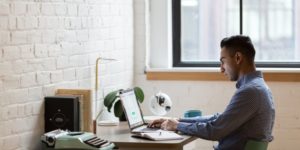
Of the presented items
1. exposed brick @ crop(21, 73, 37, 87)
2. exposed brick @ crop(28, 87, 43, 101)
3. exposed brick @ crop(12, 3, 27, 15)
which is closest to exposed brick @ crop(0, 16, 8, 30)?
exposed brick @ crop(12, 3, 27, 15)

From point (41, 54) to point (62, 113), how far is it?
375 mm

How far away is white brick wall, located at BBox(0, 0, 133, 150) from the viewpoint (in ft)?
12.3

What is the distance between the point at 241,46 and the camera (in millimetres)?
4188

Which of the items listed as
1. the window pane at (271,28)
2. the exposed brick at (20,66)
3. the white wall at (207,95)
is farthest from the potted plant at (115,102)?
the window pane at (271,28)

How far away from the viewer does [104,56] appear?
507 cm

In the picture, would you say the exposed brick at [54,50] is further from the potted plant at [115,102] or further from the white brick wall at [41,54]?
the potted plant at [115,102]

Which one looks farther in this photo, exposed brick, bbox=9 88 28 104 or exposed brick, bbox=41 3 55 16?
exposed brick, bbox=41 3 55 16

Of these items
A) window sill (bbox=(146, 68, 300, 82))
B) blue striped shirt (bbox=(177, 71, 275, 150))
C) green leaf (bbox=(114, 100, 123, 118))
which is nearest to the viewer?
blue striped shirt (bbox=(177, 71, 275, 150))

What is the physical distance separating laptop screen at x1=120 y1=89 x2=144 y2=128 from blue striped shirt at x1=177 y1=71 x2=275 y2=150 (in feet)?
1.91

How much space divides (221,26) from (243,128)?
75.9 inches

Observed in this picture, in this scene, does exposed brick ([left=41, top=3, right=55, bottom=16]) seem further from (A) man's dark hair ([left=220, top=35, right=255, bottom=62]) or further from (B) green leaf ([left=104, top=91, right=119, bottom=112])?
(A) man's dark hair ([left=220, top=35, right=255, bottom=62])

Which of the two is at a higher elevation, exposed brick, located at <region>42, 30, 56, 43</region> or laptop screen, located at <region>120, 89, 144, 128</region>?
exposed brick, located at <region>42, 30, 56, 43</region>

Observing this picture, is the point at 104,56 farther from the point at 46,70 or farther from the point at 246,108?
the point at 246,108

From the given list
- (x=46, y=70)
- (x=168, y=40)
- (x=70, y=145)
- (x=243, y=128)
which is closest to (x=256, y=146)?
(x=243, y=128)
